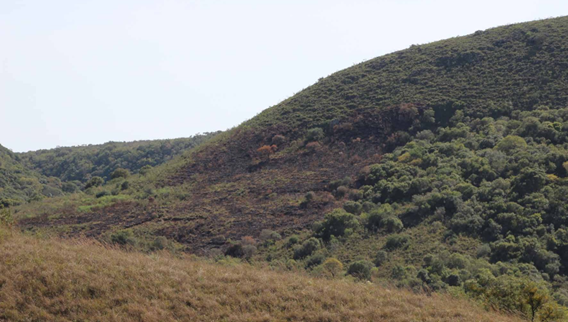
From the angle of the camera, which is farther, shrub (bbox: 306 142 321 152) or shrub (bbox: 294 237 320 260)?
shrub (bbox: 306 142 321 152)

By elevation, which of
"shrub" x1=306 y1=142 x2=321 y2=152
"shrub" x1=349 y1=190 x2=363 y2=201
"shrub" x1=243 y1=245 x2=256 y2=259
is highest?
"shrub" x1=306 y1=142 x2=321 y2=152

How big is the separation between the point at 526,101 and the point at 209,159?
22622 mm

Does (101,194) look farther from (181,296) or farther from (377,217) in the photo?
(181,296)

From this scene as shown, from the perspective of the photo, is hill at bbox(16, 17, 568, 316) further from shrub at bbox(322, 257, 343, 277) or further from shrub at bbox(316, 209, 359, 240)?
shrub at bbox(322, 257, 343, 277)

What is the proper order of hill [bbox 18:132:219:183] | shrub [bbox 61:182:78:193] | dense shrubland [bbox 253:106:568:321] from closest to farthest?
dense shrubland [bbox 253:106:568:321] < shrub [bbox 61:182:78:193] < hill [bbox 18:132:219:183]

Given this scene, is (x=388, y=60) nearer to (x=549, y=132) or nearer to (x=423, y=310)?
(x=549, y=132)

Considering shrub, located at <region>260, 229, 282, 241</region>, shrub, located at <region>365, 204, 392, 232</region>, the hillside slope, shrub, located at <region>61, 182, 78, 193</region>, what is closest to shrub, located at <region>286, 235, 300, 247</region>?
shrub, located at <region>260, 229, 282, 241</region>

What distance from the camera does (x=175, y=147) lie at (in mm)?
71625

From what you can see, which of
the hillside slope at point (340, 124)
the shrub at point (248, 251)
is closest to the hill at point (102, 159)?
the hillside slope at point (340, 124)

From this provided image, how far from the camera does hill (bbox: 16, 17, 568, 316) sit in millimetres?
17797

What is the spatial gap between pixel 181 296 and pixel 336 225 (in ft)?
48.2

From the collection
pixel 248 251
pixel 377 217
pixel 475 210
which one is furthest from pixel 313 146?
pixel 475 210

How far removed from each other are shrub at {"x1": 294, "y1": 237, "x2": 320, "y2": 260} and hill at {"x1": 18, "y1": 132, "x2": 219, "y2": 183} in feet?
152

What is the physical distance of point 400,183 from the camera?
25484 mm
